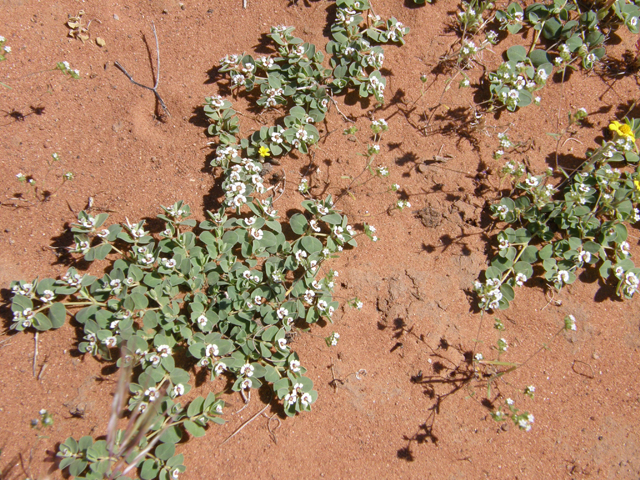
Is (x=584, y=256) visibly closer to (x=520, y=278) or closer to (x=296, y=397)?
(x=520, y=278)

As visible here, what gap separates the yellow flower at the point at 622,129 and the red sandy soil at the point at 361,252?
0.55 ft

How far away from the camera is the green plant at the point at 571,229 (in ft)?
12.1

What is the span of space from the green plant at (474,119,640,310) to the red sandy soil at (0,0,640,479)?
176mm

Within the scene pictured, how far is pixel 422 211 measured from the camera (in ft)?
12.6

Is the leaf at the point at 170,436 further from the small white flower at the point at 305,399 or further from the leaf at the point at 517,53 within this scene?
the leaf at the point at 517,53

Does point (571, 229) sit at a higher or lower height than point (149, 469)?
higher

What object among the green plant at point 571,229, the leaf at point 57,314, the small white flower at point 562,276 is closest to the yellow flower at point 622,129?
the green plant at point 571,229

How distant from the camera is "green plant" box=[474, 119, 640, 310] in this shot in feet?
12.1

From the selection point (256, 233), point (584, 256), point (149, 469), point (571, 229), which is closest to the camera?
point (149, 469)

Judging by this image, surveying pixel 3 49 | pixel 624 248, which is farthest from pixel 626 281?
pixel 3 49

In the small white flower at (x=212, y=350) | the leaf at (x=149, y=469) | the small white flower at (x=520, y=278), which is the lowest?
the leaf at (x=149, y=469)

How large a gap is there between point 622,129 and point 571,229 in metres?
1.20

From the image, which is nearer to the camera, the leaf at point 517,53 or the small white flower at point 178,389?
the small white flower at point 178,389

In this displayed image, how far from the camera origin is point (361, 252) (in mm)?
3740
